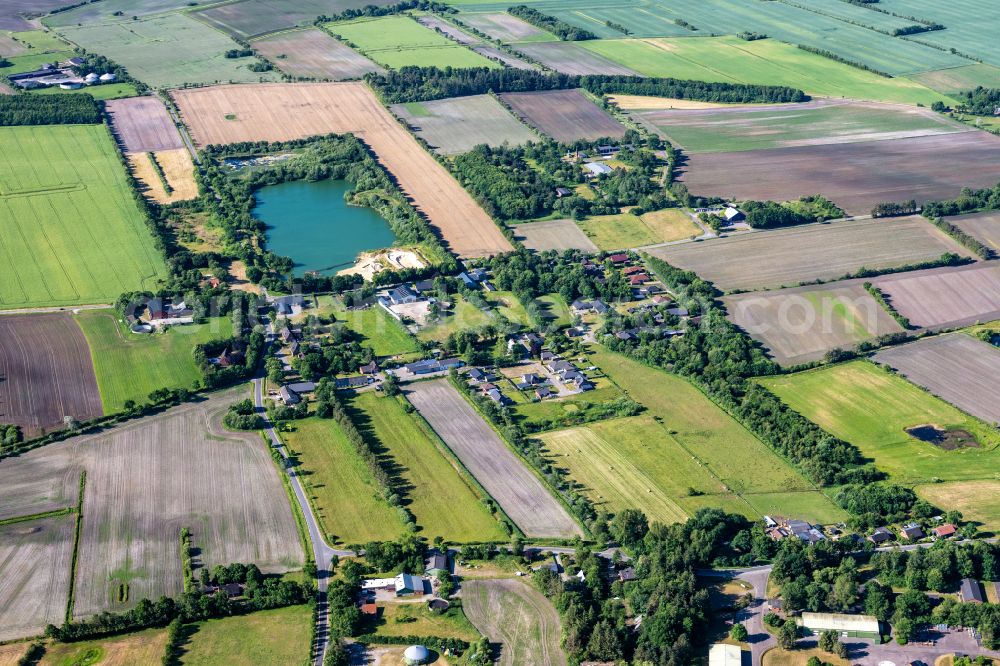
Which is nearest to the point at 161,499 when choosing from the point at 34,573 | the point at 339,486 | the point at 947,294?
the point at 34,573

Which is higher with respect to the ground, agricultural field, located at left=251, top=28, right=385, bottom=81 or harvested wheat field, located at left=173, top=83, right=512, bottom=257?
agricultural field, located at left=251, top=28, right=385, bottom=81

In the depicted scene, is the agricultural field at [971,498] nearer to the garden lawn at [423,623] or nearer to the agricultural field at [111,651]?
the garden lawn at [423,623]

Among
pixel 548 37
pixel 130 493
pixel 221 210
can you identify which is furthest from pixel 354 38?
pixel 130 493

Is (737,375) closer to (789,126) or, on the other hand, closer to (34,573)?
(34,573)

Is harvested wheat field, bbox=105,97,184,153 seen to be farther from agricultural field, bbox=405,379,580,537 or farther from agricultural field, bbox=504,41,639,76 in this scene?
agricultural field, bbox=405,379,580,537

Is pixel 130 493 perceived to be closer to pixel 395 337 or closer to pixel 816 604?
pixel 395 337

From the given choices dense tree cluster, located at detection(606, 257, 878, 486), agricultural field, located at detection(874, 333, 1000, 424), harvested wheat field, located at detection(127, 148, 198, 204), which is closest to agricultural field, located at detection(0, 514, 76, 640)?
dense tree cluster, located at detection(606, 257, 878, 486)
